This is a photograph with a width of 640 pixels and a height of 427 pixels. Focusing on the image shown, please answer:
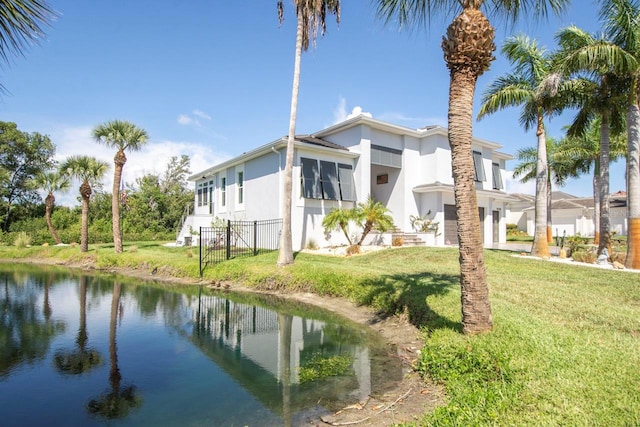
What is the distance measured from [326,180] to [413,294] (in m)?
11.6

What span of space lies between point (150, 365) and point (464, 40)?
26.3 ft

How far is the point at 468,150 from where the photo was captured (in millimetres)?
6242

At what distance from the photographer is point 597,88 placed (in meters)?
14.8

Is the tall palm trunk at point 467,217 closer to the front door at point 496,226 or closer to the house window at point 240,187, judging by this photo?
the house window at point 240,187

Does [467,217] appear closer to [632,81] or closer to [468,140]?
[468,140]

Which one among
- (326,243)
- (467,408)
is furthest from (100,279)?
(467,408)

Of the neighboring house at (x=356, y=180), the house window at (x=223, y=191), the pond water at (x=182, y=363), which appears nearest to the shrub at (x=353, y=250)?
the neighboring house at (x=356, y=180)

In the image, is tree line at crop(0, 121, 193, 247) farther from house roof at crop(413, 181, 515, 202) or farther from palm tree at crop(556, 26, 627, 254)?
palm tree at crop(556, 26, 627, 254)

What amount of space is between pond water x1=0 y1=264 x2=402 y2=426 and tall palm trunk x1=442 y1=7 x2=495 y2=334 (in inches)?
67.0

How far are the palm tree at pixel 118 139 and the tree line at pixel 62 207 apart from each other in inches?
190

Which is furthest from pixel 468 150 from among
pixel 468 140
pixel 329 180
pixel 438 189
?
pixel 438 189

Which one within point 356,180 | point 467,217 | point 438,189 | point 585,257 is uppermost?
point 356,180

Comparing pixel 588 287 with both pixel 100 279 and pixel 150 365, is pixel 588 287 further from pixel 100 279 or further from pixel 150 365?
pixel 100 279

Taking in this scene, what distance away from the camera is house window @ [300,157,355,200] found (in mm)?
19562
